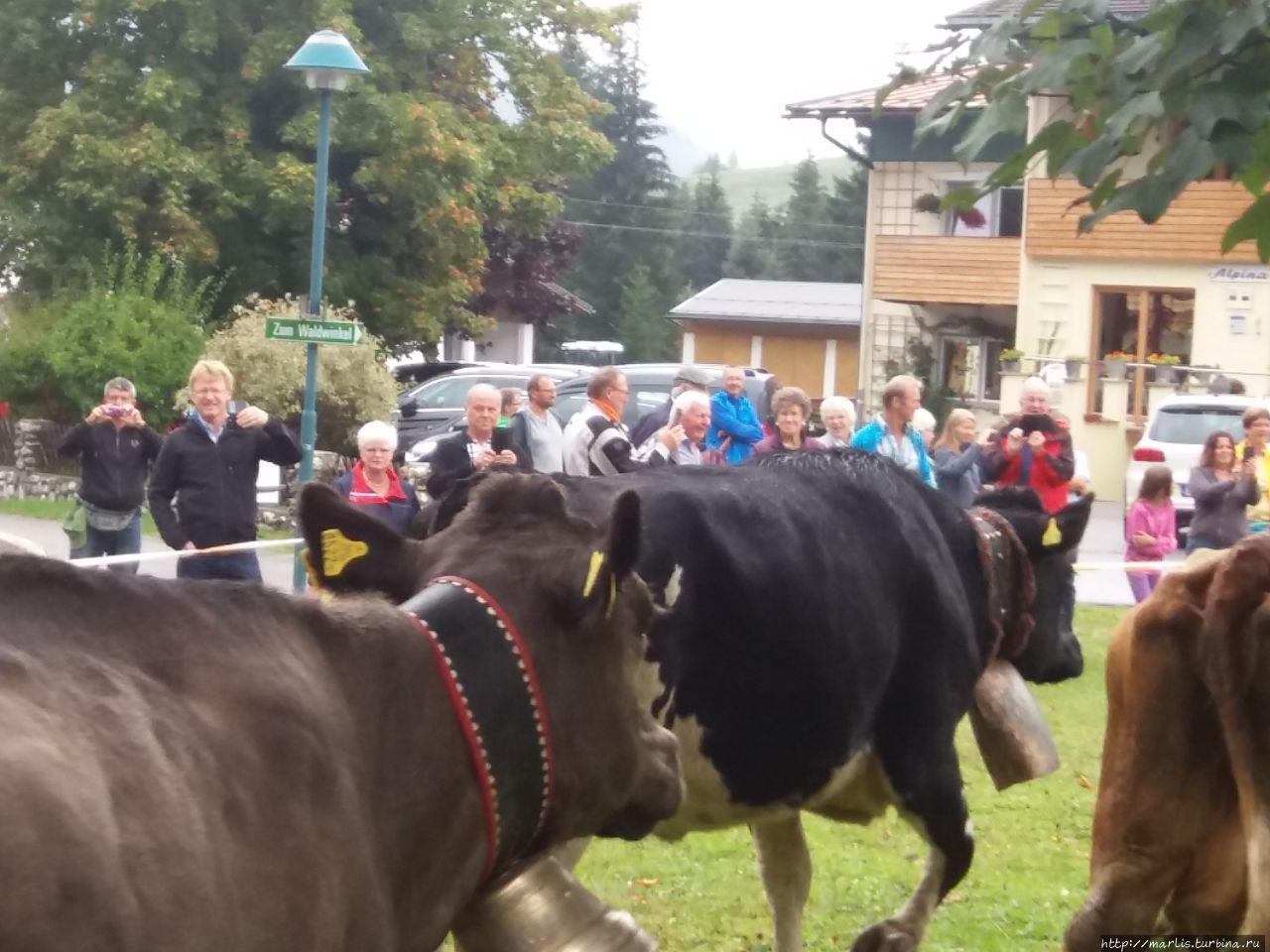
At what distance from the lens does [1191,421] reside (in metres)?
22.9

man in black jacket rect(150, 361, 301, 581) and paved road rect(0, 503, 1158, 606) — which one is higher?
man in black jacket rect(150, 361, 301, 581)

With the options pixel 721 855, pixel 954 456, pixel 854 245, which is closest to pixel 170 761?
pixel 721 855

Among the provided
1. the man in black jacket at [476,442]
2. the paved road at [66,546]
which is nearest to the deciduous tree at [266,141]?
the paved road at [66,546]

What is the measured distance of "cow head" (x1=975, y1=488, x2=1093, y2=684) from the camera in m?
6.72

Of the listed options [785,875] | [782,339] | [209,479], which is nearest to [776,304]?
[782,339]

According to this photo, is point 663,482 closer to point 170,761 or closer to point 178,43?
point 170,761

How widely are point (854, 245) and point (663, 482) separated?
8361cm

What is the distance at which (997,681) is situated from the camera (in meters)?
6.57

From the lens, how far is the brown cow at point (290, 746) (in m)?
2.31

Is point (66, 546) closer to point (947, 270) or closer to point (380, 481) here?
point (380, 481)

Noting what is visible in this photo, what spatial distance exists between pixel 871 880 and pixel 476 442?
3.50m

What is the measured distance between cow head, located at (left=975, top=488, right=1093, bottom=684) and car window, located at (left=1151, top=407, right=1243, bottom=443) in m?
16.4

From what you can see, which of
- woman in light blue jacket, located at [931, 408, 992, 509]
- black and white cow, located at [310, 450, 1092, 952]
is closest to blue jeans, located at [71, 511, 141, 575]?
woman in light blue jacket, located at [931, 408, 992, 509]

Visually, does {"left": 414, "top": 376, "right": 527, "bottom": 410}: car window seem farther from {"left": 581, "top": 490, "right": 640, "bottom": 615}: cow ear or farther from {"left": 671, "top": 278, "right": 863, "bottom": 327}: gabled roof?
{"left": 671, "top": 278, "right": 863, "bottom": 327}: gabled roof
